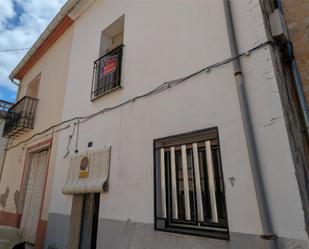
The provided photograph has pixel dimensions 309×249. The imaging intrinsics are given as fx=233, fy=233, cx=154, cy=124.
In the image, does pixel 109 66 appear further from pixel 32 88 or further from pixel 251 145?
pixel 32 88

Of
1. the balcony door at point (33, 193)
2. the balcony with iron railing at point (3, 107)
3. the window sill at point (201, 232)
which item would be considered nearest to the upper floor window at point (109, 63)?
the window sill at point (201, 232)

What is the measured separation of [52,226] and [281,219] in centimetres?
464

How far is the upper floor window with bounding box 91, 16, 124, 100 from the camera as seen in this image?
474 centimetres

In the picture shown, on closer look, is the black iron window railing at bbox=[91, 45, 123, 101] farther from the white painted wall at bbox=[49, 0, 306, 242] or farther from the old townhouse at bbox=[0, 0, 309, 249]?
the white painted wall at bbox=[49, 0, 306, 242]

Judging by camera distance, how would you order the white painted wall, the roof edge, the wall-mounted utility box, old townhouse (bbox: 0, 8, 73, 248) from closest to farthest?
the white painted wall < the wall-mounted utility box < old townhouse (bbox: 0, 8, 73, 248) < the roof edge

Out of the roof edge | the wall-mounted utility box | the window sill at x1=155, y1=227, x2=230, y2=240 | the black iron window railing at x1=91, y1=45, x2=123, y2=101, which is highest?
the roof edge

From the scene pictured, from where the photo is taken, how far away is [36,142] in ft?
22.7

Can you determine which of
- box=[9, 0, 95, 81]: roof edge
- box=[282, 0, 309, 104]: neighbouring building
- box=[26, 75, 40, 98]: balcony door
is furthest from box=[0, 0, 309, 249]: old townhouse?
box=[26, 75, 40, 98]: balcony door

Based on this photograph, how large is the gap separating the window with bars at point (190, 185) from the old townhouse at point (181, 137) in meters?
0.01

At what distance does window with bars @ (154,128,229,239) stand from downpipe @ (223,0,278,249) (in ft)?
1.48

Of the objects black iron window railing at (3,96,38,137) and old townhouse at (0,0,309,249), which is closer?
old townhouse at (0,0,309,249)

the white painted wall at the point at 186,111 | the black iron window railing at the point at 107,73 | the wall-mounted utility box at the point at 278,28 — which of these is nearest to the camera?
the white painted wall at the point at 186,111

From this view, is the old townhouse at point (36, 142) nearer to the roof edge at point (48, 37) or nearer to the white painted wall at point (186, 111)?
the roof edge at point (48, 37)

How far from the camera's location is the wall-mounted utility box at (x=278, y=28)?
2652mm
